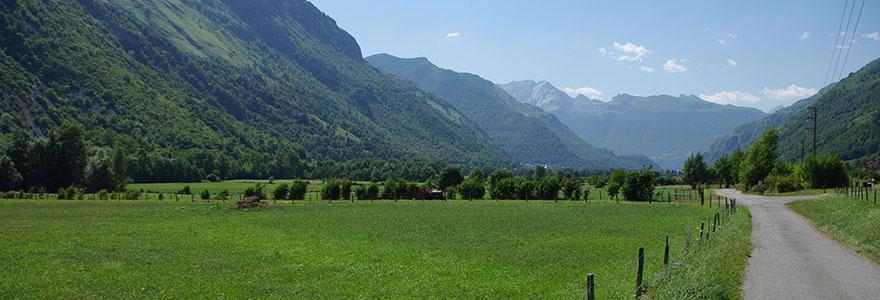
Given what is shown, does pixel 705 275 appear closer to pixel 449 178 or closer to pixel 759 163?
pixel 759 163

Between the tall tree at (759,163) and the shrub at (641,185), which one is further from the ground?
the tall tree at (759,163)

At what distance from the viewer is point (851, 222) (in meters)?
35.1

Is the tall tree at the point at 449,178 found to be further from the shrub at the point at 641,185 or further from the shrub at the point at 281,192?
the shrub at the point at 641,185

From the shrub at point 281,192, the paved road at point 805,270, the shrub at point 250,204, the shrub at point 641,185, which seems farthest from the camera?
the shrub at point 281,192

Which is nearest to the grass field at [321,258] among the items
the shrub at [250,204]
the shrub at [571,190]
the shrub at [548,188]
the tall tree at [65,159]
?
the shrub at [250,204]

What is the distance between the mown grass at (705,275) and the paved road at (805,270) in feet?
1.61

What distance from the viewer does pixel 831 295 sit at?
59.1ft

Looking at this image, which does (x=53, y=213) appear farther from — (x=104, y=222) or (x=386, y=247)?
(x=386, y=247)

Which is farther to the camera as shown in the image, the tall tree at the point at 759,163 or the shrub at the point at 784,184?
the tall tree at the point at 759,163

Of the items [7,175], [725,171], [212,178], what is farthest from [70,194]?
[725,171]

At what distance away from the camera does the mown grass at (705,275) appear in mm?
16078

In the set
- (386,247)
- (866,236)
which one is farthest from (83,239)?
(866,236)

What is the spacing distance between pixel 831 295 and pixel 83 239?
35.2m

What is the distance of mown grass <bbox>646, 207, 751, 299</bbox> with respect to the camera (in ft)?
52.7
